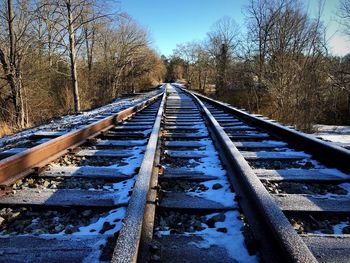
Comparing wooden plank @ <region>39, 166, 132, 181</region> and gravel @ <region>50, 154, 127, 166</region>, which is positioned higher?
wooden plank @ <region>39, 166, 132, 181</region>

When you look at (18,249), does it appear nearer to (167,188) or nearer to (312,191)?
(167,188)

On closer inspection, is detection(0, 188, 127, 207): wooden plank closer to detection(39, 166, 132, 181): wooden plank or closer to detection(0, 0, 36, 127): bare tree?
detection(39, 166, 132, 181): wooden plank

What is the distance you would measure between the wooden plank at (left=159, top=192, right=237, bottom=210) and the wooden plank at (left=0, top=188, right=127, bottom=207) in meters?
0.31

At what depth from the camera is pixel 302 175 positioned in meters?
3.01

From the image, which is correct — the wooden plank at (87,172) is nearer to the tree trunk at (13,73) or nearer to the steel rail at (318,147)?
the steel rail at (318,147)

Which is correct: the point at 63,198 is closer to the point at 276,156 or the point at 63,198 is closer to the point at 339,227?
the point at 339,227

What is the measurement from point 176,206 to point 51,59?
20939mm

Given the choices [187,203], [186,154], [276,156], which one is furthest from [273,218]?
[186,154]

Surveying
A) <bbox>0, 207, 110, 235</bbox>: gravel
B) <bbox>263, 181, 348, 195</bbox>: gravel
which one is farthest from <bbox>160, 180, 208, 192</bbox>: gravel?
<bbox>0, 207, 110, 235</bbox>: gravel

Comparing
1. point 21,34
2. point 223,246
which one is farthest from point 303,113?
point 21,34

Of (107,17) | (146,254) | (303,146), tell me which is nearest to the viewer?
(146,254)

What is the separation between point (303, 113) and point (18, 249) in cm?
1151

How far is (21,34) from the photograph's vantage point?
15.5 metres

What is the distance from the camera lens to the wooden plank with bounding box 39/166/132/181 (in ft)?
9.83
